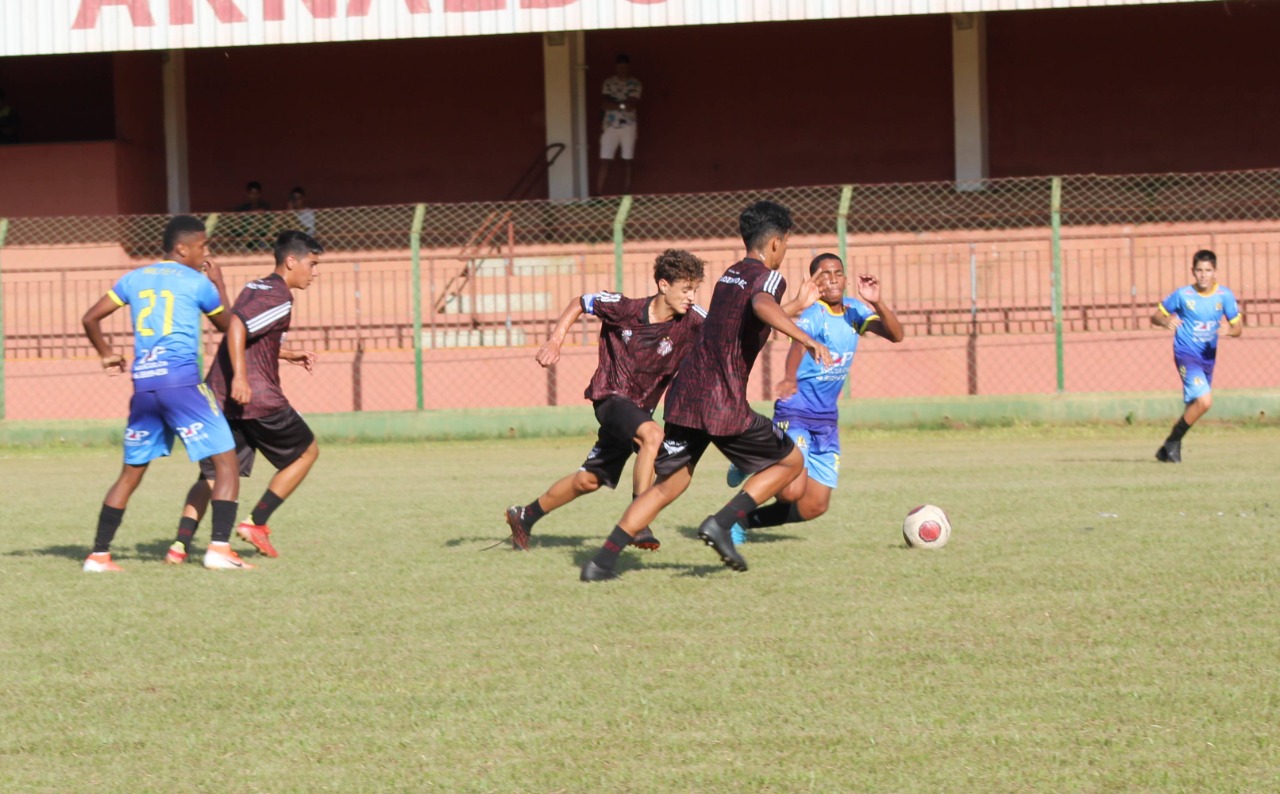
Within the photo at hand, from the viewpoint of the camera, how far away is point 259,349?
8.26 meters

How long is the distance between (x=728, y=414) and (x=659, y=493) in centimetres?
48

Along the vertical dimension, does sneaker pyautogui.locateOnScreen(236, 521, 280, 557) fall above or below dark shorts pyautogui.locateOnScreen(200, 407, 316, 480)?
Answer: below

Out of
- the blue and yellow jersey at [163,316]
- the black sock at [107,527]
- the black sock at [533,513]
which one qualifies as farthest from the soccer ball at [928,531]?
the black sock at [107,527]

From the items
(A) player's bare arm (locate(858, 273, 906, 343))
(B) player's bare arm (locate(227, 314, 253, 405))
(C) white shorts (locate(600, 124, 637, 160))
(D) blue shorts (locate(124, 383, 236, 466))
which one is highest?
(C) white shorts (locate(600, 124, 637, 160))

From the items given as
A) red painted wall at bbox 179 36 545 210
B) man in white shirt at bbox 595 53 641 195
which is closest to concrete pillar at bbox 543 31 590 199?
man in white shirt at bbox 595 53 641 195

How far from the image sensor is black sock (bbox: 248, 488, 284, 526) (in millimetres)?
8391

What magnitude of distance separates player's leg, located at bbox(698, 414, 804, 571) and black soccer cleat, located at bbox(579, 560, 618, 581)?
1.77 ft

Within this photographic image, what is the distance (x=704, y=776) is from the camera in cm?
423

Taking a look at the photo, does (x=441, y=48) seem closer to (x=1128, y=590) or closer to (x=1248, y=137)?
(x=1248, y=137)

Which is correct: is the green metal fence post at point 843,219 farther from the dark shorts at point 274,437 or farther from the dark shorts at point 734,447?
the dark shorts at point 734,447

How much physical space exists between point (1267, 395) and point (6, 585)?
1385cm

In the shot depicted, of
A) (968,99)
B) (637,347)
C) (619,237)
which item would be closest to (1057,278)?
(619,237)

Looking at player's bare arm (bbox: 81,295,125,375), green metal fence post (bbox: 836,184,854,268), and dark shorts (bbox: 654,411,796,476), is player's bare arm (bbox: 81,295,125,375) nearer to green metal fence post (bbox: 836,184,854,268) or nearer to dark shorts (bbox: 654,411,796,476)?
dark shorts (bbox: 654,411,796,476)

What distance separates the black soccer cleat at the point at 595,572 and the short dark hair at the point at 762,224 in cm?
163
